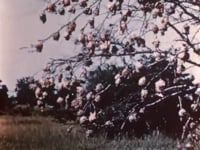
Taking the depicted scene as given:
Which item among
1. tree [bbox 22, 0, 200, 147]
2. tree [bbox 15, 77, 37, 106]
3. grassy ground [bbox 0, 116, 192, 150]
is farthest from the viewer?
grassy ground [bbox 0, 116, 192, 150]

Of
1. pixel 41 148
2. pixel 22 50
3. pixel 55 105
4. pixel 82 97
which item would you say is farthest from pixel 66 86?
pixel 41 148

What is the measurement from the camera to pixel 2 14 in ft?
5.64

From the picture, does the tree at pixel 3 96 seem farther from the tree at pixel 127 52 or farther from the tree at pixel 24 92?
the tree at pixel 127 52

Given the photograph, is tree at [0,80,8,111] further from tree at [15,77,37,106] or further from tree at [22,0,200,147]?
tree at [22,0,200,147]

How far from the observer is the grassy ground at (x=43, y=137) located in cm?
178

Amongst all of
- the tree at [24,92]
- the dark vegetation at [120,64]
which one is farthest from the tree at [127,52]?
the tree at [24,92]

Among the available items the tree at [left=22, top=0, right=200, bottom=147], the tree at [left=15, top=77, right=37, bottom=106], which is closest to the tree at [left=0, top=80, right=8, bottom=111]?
the tree at [left=15, top=77, right=37, bottom=106]

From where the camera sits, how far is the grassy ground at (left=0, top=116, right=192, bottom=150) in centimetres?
178

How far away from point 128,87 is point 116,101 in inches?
6.6

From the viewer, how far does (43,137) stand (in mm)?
1873

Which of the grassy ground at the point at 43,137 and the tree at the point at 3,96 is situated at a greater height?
the tree at the point at 3,96

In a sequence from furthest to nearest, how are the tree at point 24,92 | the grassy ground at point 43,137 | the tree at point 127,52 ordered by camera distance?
the grassy ground at point 43,137 < the tree at point 24,92 < the tree at point 127,52

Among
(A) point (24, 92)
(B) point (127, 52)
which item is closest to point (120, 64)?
(B) point (127, 52)

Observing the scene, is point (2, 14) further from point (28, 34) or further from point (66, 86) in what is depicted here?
point (66, 86)
